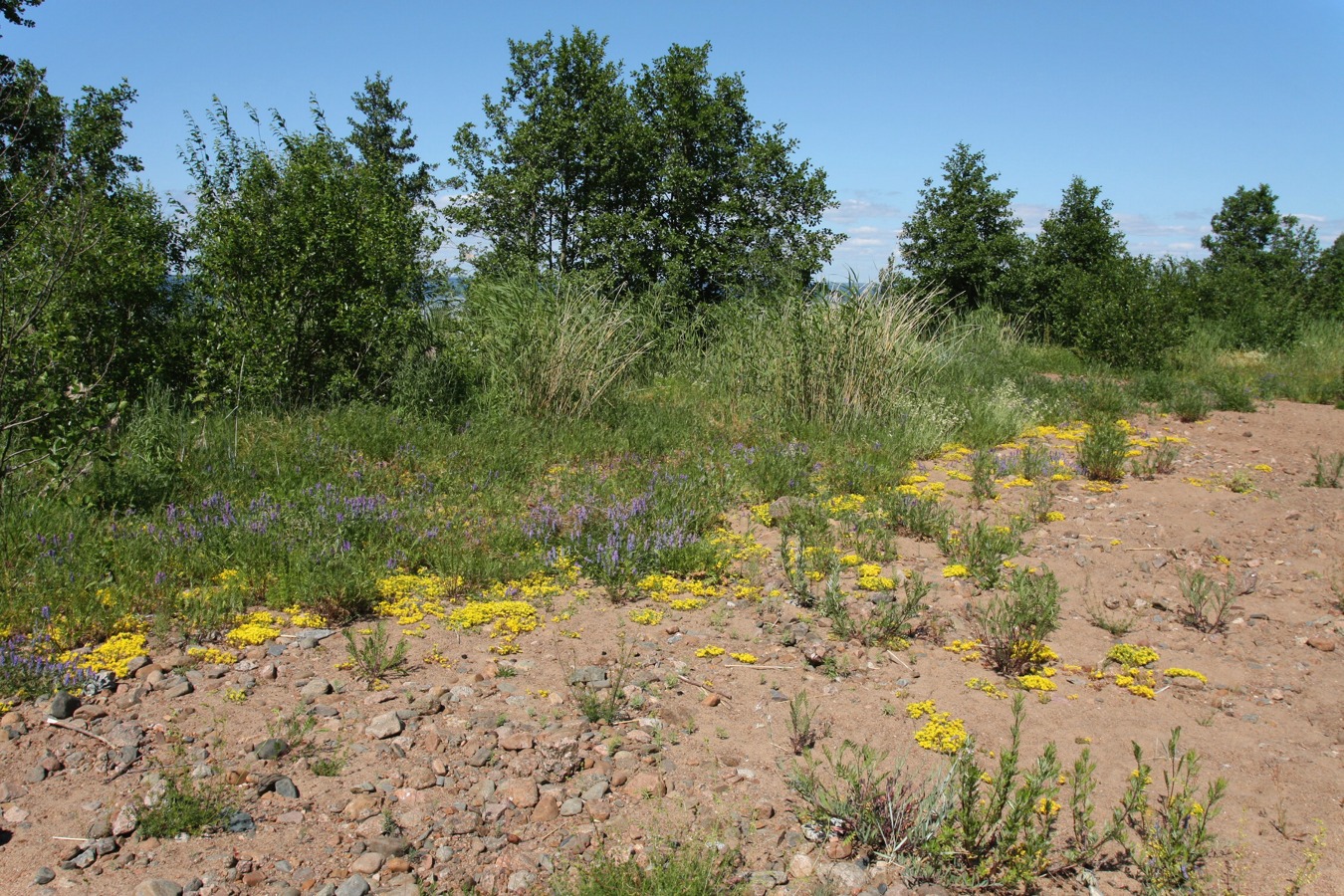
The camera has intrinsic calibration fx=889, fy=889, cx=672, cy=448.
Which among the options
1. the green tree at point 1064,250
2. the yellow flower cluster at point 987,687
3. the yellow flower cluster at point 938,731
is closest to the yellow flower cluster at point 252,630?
the yellow flower cluster at point 938,731

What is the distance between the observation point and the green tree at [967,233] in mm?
15438

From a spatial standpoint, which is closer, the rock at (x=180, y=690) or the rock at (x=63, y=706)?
the rock at (x=63, y=706)

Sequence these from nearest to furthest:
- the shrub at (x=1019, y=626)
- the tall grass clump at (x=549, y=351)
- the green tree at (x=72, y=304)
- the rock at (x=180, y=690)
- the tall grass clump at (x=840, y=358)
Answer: the rock at (x=180, y=690), the shrub at (x=1019, y=626), the green tree at (x=72, y=304), the tall grass clump at (x=549, y=351), the tall grass clump at (x=840, y=358)

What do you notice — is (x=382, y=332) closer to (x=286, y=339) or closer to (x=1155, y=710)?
(x=286, y=339)

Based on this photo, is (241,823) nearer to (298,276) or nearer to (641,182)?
(298,276)

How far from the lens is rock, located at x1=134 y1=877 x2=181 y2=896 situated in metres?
2.48

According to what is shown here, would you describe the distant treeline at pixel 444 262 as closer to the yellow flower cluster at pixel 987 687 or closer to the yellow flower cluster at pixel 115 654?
the yellow flower cluster at pixel 115 654

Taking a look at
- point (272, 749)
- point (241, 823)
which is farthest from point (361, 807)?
point (272, 749)

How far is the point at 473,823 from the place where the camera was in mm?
2889

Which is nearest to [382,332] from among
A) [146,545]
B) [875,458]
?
[146,545]

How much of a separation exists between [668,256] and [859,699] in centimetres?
1036

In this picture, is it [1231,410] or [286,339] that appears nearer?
[286,339]

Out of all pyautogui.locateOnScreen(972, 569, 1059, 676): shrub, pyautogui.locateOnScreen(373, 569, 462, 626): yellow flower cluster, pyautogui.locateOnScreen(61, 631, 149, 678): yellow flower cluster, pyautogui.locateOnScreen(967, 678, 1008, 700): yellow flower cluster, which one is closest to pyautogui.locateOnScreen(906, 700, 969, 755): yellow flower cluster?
pyautogui.locateOnScreen(967, 678, 1008, 700): yellow flower cluster

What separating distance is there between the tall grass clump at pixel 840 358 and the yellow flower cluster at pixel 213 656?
5.32m
